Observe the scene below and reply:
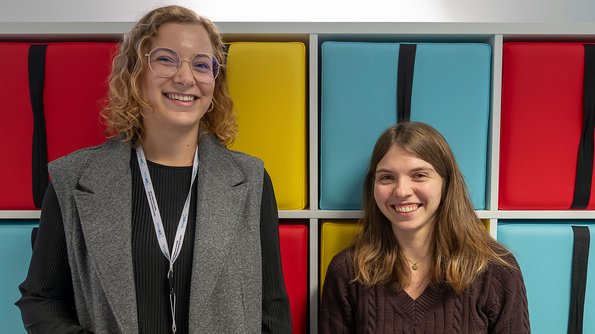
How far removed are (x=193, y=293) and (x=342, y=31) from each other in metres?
0.82

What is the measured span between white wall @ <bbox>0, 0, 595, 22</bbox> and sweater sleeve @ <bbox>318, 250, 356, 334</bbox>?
1071 millimetres

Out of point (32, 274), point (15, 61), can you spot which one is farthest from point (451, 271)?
point (15, 61)

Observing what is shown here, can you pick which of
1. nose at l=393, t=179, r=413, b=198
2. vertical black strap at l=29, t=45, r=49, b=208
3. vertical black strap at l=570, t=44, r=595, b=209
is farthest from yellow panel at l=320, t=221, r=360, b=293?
vertical black strap at l=29, t=45, r=49, b=208

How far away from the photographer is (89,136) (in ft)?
4.33

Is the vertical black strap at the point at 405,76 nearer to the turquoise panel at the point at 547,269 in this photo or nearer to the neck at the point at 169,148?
the turquoise panel at the point at 547,269

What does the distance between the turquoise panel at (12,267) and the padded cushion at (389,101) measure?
0.92m

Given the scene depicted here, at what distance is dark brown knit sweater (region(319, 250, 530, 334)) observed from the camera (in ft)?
3.80

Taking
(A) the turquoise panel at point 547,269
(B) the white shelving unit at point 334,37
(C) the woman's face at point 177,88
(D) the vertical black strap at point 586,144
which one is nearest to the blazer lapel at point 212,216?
(C) the woman's face at point 177,88

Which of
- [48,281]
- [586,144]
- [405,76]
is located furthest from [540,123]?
[48,281]

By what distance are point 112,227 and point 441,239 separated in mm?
842

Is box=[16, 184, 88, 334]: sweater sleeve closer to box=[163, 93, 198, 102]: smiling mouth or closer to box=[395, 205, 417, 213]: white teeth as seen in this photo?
box=[163, 93, 198, 102]: smiling mouth

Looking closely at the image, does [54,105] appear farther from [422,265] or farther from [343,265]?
[422,265]

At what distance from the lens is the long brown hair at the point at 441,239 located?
1170mm

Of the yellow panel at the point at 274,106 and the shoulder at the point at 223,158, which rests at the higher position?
the yellow panel at the point at 274,106
